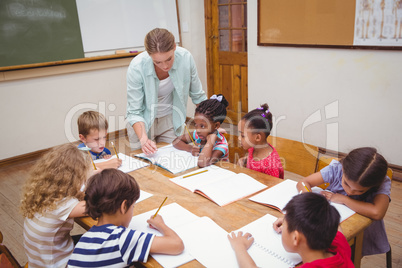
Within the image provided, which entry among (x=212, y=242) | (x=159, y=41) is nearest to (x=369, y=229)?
(x=212, y=242)

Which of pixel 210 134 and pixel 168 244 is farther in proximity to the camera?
pixel 210 134

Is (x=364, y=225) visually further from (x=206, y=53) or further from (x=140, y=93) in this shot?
(x=206, y=53)

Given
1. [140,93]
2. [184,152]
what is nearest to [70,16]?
[140,93]

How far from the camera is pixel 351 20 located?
3107 millimetres

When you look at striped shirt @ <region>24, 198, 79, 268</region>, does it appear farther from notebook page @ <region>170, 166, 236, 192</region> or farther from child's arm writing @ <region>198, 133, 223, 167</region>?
child's arm writing @ <region>198, 133, 223, 167</region>

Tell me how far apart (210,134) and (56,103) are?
9.10ft

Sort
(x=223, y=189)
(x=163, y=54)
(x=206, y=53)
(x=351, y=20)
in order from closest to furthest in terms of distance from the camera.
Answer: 1. (x=223, y=189)
2. (x=163, y=54)
3. (x=351, y=20)
4. (x=206, y=53)

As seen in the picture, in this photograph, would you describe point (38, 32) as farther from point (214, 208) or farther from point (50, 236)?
point (214, 208)

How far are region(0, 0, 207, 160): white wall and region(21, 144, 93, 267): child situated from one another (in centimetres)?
285

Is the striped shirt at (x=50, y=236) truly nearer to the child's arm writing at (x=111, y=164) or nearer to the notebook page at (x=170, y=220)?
the notebook page at (x=170, y=220)

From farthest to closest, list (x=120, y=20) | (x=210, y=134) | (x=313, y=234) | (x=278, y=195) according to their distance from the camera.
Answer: (x=120, y=20) → (x=210, y=134) → (x=278, y=195) → (x=313, y=234)

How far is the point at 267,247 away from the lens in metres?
1.13

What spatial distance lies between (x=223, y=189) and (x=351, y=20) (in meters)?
2.39

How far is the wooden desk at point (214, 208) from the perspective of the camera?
1231 mm
